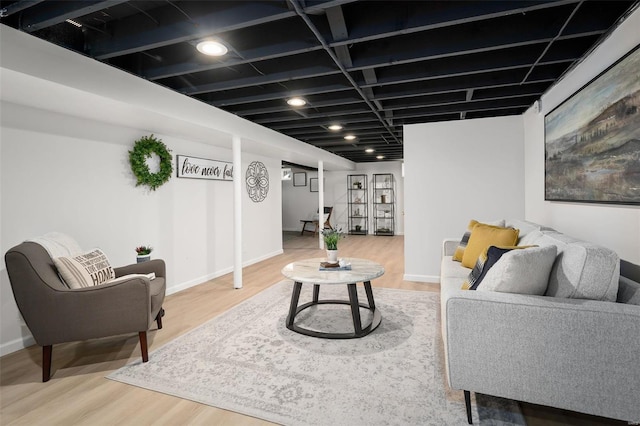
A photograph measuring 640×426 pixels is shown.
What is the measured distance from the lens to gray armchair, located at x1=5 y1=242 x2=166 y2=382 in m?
2.10

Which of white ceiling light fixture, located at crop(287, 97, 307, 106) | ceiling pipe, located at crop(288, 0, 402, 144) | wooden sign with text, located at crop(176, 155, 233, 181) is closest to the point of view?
ceiling pipe, located at crop(288, 0, 402, 144)

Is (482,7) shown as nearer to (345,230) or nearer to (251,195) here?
(251,195)

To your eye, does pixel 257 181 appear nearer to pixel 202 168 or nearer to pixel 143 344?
pixel 202 168

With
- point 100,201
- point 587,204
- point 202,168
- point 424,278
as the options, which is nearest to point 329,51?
point 587,204

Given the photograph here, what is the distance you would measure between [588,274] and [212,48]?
272cm

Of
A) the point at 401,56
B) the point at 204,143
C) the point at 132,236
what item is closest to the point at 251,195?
the point at 204,143

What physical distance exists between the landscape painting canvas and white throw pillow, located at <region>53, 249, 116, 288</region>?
Result: 3.57m

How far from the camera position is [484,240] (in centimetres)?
296

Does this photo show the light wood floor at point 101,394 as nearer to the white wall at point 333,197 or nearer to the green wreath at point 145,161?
the green wreath at point 145,161

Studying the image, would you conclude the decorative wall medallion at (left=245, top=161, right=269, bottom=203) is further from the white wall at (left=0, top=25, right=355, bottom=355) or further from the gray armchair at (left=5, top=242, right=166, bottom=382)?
the gray armchair at (left=5, top=242, right=166, bottom=382)

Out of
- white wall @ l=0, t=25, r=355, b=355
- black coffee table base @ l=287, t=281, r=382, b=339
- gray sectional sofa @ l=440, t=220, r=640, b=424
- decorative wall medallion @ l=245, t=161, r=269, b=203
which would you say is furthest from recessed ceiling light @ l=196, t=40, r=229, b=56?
decorative wall medallion @ l=245, t=161, r=269, b=203

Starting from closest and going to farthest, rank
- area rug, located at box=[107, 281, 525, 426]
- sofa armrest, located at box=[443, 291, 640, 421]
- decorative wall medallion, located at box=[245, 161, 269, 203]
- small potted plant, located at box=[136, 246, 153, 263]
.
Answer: sofa armrest, located at box=[443, 291, 640, 421] → area rug, located at box=[107, 281, 525, 426] → small potted plant, located at box=[136, 246, 153, 263] → decorative wall medallion, located at box=[245, 161, 269, 203]

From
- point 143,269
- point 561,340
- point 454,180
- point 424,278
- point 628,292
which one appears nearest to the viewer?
point 561,340

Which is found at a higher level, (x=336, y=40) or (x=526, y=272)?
(x=336, y=40)
